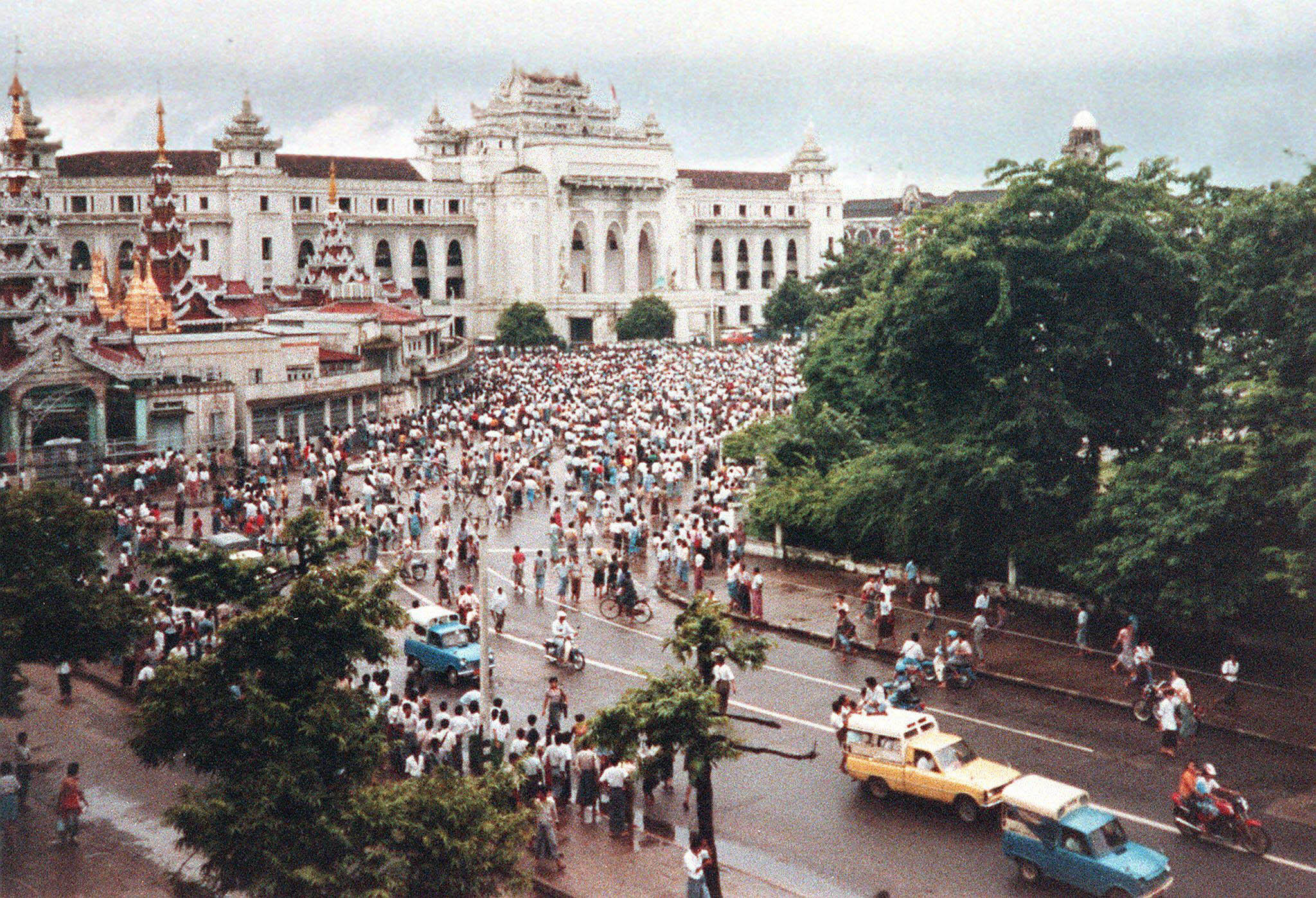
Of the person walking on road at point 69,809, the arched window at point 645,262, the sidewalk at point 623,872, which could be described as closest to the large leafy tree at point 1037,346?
the sidewalk at point 623,872

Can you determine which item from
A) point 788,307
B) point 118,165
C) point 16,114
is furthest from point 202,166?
point 16,114

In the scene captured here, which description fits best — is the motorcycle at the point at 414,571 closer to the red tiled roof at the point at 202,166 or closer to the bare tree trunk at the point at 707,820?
the bare tree trunk at the point at 707,820

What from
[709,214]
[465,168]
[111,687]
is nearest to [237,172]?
[465,168]

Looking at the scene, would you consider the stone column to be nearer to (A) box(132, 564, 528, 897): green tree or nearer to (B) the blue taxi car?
(A) box(132, 564, 528, 897): green tree

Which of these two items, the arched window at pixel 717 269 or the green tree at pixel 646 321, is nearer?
the green tree at pixel 646 321

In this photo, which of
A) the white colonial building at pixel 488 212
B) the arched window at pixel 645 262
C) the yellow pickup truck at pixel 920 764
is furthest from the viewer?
the arched window at pixel 645 262
